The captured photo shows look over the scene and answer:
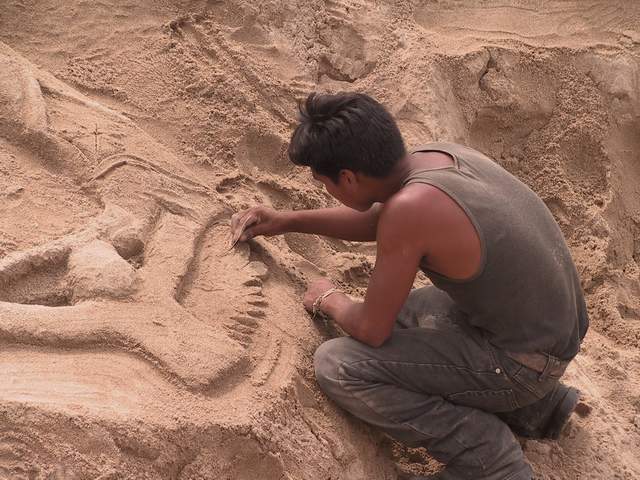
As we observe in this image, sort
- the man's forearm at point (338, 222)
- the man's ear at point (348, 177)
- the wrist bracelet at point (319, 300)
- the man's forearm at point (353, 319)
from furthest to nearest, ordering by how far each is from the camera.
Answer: the man's forearm at point (338, 222), the wrist bracelet at point (319, 300), the man's forearm at point (353, 319), the man's ear at point (348, 177)

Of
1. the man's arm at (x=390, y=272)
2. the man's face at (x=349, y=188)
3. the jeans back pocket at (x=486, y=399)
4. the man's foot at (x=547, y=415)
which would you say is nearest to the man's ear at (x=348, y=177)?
the man's face at (x=349, y=188)

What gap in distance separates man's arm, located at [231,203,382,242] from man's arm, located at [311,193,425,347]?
1.29 ft

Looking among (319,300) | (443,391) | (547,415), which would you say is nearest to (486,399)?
(443,391)

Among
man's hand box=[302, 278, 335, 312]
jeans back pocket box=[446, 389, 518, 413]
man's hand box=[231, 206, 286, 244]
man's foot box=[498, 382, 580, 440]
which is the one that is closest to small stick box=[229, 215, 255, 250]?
man's hand box=[231, 206, 286, 244]

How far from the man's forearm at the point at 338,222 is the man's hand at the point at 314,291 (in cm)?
18

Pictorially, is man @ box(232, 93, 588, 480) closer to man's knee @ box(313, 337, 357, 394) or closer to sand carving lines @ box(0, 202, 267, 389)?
man's knee @ box(313, 337, 357, 394)

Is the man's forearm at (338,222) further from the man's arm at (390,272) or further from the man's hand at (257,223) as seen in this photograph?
the man's arm at (390,272)

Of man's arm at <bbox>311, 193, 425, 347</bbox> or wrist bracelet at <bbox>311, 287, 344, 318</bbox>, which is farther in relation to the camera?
wrist bracelet at <bbox>311, 287, 344, 318</bbox>

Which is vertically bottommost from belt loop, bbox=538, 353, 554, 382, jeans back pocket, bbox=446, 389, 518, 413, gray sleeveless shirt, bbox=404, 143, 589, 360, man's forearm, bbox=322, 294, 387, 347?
jeans back pocket, bbox=446, 389, 518, 413

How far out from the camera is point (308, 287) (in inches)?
108

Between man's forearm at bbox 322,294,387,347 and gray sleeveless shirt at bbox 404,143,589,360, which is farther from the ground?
gray sleeveless shirt at bbox 404,143,589,360

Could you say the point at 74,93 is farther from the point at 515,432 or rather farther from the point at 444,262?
the point at 515,432

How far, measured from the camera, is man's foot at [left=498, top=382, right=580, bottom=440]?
2555mm

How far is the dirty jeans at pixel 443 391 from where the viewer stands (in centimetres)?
233
